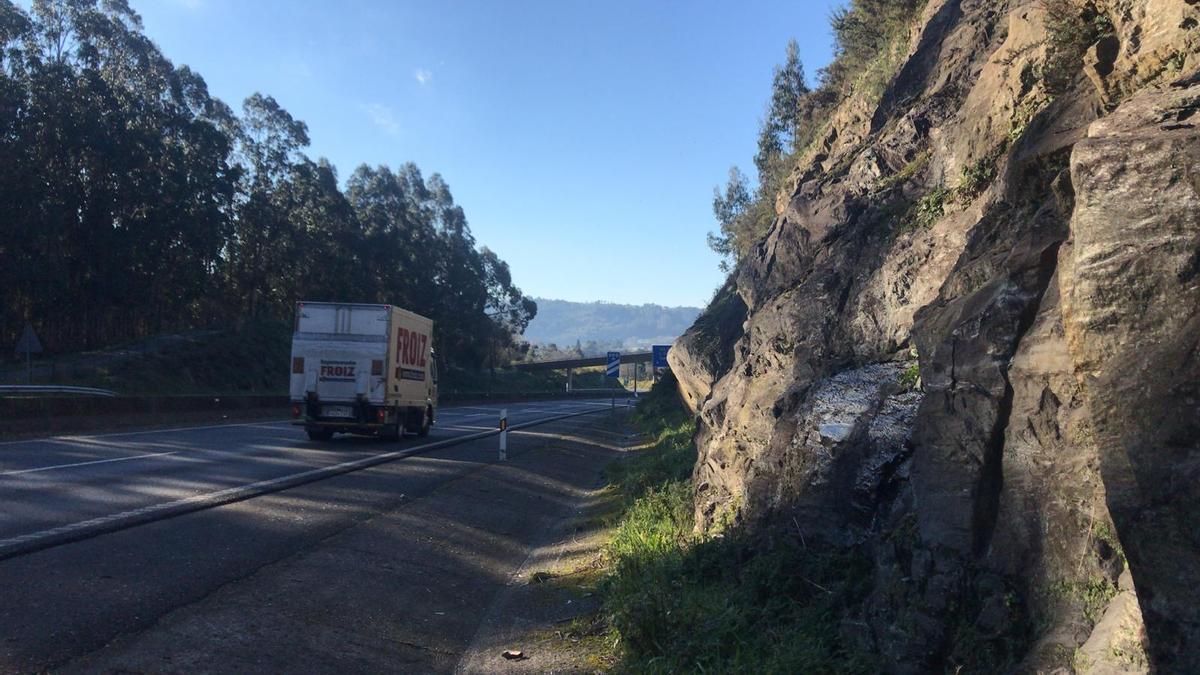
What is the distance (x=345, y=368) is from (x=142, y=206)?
25776 millimetres

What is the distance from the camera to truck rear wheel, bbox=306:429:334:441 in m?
20.5

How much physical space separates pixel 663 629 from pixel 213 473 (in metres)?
9.68

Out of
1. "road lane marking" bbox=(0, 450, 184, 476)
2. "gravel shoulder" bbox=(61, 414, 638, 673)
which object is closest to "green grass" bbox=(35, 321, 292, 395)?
"road lane marking" bbox=(0, 450, 184, 476)

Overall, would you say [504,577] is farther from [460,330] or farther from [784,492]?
[460,330]

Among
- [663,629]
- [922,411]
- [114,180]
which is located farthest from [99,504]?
[114,180]

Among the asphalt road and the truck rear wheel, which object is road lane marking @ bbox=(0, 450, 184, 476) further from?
the truck rear wheel

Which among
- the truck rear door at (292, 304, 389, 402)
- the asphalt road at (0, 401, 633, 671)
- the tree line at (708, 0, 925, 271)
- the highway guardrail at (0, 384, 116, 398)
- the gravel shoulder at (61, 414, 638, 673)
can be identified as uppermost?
the tree line at (708, 0, 925, 271)

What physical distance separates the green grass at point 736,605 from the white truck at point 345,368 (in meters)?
12.8

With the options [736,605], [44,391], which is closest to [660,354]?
[44,391]

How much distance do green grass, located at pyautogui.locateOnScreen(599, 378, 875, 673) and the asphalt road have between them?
1.58 m

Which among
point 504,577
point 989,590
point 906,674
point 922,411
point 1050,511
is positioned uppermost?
point 922,411

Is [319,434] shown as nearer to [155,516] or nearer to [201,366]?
[155,516]

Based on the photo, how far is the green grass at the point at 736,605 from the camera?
5.00 meters

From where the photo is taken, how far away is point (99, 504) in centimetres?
995
